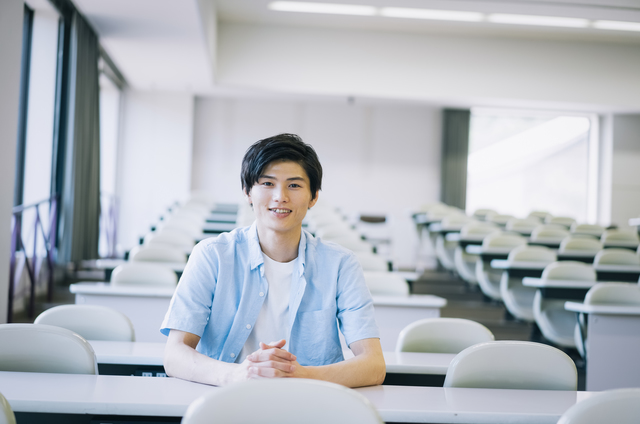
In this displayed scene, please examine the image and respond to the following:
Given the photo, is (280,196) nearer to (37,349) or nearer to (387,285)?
(37,349)

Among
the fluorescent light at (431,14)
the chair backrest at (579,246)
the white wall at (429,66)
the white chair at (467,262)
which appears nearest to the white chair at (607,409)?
the chair backrest at (579,246)

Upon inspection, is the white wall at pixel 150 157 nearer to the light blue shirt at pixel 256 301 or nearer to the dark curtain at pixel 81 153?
the dark curtain at pixel 81 153

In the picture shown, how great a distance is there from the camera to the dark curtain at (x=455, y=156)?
10328 millimetres

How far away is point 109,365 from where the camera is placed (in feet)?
5.88

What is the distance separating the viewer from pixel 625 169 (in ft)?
34.2

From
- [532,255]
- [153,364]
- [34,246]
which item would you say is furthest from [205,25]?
[153,364]

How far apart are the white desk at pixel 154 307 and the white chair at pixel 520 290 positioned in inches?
62.3

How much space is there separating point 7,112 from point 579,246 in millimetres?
5057

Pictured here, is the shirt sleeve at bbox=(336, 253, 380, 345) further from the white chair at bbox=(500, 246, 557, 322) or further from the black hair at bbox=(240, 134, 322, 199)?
the white chair at bbox=(500, 246, 557, 322)

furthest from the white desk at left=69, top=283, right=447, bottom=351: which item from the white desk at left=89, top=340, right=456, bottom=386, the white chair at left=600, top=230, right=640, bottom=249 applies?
the white chair at left=600, top=230, right=640, bottom=249

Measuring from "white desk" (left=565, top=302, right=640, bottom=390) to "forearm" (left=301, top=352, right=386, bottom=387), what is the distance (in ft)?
6.67

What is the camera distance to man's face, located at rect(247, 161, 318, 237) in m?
1.61

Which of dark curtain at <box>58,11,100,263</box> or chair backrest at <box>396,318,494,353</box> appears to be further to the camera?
dark curtain at <box>58,11,100,263</box>

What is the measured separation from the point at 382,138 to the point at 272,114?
2096 mm
